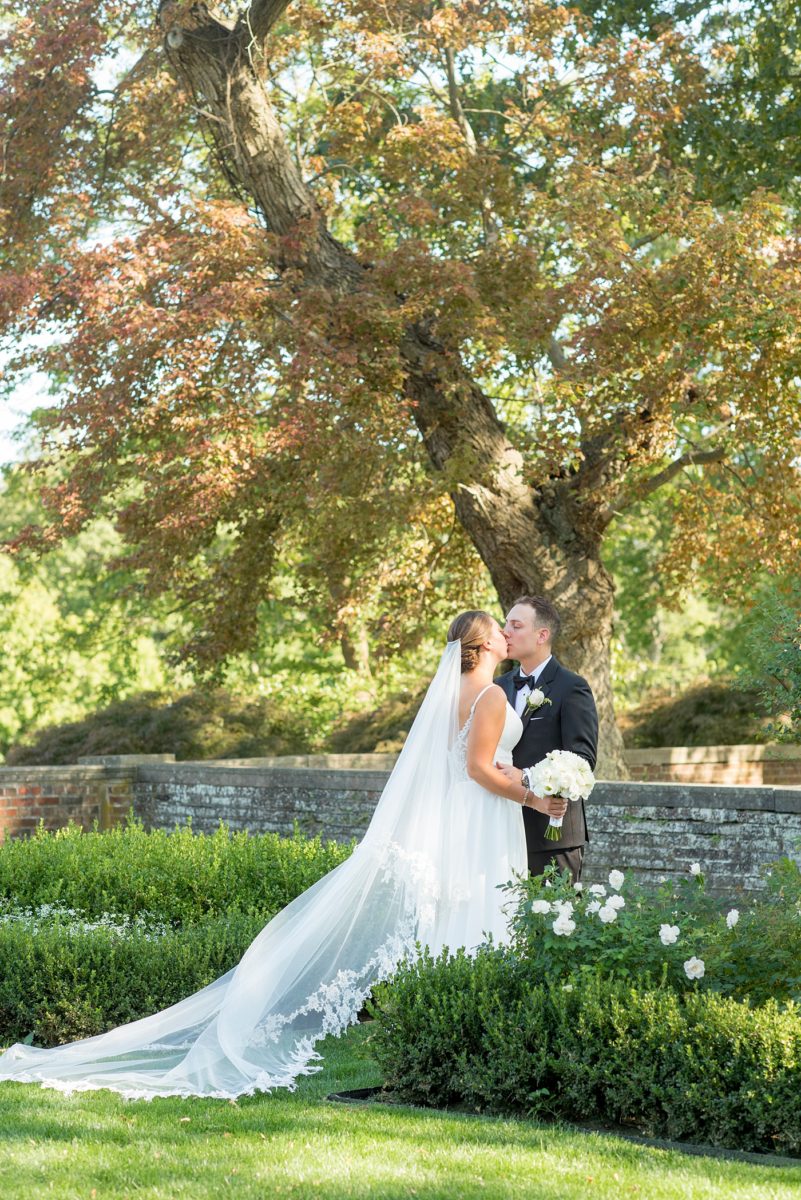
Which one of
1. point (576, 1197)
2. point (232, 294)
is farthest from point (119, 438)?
point (576, 1197)

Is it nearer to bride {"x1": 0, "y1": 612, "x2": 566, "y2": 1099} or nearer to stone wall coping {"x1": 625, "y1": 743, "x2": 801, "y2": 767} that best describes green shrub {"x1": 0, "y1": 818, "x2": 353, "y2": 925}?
bride {"x1": 0, "y1": 612, "x2": 566, "y2": 1099}

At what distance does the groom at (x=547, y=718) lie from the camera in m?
7.02

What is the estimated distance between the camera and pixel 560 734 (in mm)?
7082

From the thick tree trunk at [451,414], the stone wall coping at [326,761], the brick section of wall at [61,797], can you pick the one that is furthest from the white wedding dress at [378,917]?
the stone wall coping at [326,761]

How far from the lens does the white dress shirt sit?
717 centimetres

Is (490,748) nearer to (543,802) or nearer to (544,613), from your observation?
(543,802)

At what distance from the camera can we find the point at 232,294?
486 inches

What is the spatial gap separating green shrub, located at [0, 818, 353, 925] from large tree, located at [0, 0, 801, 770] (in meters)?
3.99

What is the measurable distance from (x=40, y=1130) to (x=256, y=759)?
1155 cm

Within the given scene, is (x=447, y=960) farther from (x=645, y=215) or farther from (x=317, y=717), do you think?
(x=317, y=717)

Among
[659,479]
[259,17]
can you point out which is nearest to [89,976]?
[659,479]

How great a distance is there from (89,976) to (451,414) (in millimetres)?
8138

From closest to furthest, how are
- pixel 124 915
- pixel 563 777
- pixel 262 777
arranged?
pixel 563 777, pixel 124 915, pixel 262 777

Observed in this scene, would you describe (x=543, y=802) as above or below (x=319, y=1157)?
above
